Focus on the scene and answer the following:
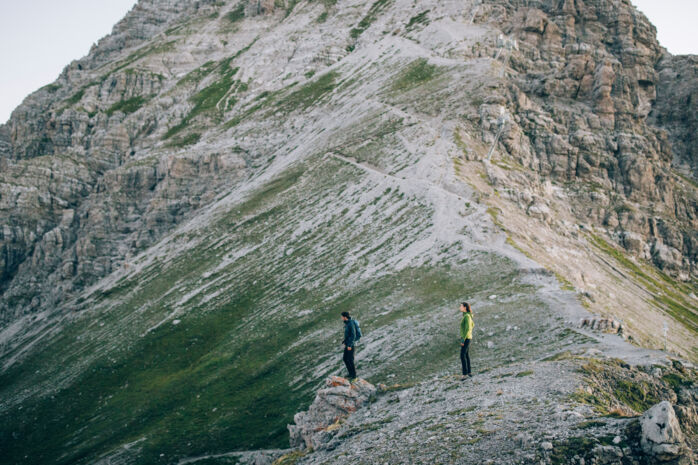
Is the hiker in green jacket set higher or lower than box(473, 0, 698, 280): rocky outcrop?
higher

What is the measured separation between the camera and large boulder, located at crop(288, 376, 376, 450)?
2598 centimetres

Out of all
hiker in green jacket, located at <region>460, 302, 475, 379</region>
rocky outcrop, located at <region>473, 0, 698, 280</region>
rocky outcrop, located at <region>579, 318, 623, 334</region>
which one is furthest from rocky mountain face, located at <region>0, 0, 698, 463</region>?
hiker in green jacket, located at <region>460, 302, 475, 379</region>

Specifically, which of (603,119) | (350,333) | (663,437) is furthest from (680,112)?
(663,437)

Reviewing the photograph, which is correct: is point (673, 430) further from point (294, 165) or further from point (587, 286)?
point (294, 165)

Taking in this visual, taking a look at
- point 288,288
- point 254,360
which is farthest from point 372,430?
point 288,288

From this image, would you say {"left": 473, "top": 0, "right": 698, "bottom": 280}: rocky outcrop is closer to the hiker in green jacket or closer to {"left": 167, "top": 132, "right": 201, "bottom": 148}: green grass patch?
the hiker in green jacket

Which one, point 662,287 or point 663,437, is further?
point 662,287

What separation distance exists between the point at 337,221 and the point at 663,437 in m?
59.2

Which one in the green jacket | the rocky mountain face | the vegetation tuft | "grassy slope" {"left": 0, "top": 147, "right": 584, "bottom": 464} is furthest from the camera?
the vegetation tuft

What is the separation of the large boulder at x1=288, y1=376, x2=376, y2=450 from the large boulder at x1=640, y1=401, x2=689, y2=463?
14.5 metres

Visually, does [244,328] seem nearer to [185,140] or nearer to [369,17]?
[185,140]

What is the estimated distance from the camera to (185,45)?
193875 millimetres

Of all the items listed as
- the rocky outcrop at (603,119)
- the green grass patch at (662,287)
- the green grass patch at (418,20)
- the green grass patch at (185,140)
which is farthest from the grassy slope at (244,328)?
the green grass patch at (418,20)

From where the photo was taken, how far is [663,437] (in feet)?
45.5
